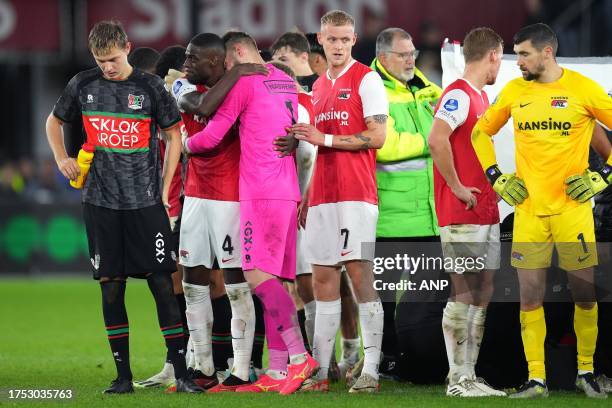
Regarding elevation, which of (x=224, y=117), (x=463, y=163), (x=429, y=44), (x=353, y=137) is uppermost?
(x=429, y=44)

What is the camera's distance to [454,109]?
7410 mm

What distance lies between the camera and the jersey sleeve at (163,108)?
761 cm

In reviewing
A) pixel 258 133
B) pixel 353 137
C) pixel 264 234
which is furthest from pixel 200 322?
pixel 353 137

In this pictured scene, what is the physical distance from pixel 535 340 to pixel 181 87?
2810mm

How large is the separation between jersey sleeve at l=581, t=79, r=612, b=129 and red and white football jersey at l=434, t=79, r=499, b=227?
2.32 ft

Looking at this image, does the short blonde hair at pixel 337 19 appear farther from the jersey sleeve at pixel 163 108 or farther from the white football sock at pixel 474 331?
the white football sock at pixel 474 331

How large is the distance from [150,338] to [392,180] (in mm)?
3779

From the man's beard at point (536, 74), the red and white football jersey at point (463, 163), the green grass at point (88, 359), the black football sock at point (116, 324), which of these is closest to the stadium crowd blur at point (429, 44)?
the green grass at point (88, 359)

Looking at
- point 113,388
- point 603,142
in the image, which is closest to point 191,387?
point 113,388

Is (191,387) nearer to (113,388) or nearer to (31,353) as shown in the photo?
(113,388)

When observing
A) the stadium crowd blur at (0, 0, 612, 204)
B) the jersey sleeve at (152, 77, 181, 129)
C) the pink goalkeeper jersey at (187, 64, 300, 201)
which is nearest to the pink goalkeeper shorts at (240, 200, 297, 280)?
the pink goalkeeper jersey at (187, 64, 300, 201)

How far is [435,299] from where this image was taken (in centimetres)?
838

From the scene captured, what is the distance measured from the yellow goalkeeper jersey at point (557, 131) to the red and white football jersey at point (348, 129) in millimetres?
944

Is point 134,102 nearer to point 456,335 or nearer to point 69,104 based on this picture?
point 69,104
